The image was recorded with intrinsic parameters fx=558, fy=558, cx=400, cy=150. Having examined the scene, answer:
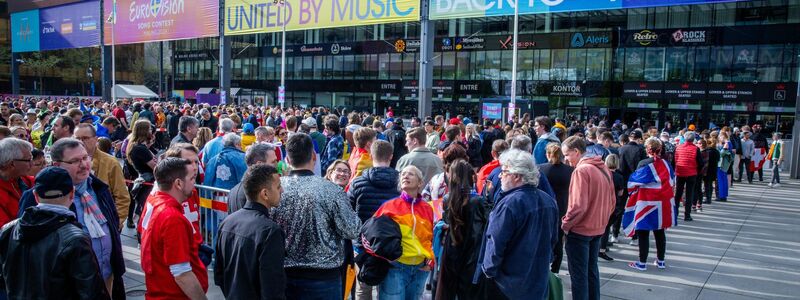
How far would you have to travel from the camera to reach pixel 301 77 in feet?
158

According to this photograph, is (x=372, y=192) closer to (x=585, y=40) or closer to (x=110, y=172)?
(x=110, y=172)

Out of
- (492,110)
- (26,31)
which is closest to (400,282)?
(492,110)

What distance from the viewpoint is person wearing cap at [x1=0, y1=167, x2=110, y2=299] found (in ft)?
9.52

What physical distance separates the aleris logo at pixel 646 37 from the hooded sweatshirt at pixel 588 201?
105ft

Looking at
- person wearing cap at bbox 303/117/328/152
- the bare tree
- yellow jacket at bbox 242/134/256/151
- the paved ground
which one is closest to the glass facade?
the paved ground

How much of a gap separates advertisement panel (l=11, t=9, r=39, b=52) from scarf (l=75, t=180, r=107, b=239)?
4483cm

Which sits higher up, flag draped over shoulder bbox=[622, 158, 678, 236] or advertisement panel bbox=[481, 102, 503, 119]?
advertisement panel bbox=[481, 102, 503, 119]

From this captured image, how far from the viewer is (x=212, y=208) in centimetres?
654

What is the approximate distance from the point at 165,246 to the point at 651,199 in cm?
634

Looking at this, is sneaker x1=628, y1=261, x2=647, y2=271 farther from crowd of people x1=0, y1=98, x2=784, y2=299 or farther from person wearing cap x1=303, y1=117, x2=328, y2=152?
person wearing cap x1=303, y1=117, x2=328, y2=152

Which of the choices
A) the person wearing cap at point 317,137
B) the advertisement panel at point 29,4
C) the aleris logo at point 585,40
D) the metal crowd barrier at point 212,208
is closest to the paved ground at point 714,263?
the metal crowd barrier at point 212,208

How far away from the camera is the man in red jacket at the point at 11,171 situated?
4.15m

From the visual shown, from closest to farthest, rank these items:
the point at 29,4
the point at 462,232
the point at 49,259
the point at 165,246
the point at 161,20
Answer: the point at 49,259 → the point at 165,246 → the point at 462,232 → the point at 161,20 → the point at 29,4

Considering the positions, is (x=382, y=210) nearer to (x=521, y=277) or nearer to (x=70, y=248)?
(x=521, y=277)
